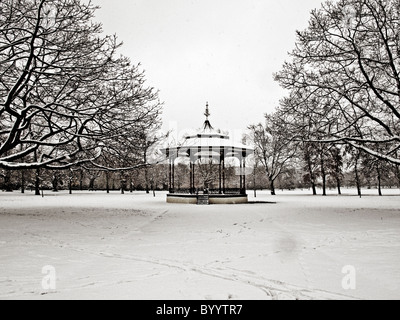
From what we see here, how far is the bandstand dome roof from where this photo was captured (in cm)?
2541

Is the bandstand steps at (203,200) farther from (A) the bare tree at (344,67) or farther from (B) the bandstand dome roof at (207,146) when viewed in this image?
(A) the bare tree at (344,67)

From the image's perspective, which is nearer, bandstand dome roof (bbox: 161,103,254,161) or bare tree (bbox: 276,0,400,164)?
bare tree (bbox: 276,0,400,164)

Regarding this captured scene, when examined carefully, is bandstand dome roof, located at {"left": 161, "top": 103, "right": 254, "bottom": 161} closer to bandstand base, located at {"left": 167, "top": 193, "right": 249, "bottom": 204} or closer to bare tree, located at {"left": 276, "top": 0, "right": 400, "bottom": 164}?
bandstand base, located at {"left": 167, "top": 193, "right": 249, "bottom": 204}

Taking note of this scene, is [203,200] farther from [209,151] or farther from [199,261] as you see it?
[199,261]

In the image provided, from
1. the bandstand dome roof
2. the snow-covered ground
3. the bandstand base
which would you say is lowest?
the bandstand base

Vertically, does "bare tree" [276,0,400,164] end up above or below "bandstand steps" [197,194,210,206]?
above

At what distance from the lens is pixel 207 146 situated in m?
25.4

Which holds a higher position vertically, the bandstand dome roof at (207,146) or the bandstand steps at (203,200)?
the bandstand dome roof at (207,146)

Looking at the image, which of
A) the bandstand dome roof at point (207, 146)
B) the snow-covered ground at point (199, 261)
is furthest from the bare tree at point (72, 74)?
the bandstand dome roof at point (207, 146)

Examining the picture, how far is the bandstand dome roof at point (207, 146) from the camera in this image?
2541cm

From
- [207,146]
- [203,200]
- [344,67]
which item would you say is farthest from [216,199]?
[344,67]

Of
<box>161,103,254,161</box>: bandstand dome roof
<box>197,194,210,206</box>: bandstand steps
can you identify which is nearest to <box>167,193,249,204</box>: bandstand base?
<box>197,194,210,206</box>: bandstand steps
